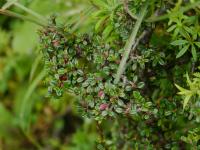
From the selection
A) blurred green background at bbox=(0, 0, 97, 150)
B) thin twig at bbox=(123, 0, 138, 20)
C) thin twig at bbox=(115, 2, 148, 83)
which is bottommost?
blurred green background at bbox=(0, 0, 97, 150)

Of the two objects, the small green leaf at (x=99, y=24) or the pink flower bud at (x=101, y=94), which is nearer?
the pink flower bud at (x=101, y=94)

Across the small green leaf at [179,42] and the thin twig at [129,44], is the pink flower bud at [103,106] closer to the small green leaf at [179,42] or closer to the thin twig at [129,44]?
the thin twig at [129,44]

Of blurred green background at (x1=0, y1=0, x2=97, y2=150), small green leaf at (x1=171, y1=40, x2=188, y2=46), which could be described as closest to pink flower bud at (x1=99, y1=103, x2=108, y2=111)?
small green leaf at (x1=171, y1=40, x2=188, y2=46)

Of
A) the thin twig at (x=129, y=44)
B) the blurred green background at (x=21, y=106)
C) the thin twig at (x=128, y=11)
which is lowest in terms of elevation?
the blurred green background at (x=21, y=106)

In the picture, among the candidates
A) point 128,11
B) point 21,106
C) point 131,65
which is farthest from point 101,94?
point 21,106

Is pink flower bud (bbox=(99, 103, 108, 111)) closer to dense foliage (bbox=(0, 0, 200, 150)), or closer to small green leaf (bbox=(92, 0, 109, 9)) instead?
dense foliage (bbox=(0, 0, 200, 150))

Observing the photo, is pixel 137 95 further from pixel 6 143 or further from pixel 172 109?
pixel 6 143

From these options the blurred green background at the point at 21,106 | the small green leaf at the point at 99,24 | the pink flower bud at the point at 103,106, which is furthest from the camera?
the blurred green background at the point at 21,106

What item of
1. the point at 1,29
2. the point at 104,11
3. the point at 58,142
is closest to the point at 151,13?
the point at 104,11

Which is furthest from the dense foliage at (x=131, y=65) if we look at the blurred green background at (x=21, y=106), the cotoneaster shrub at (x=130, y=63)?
the blurred green background at (x=21, y=106)
